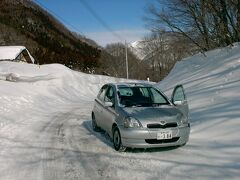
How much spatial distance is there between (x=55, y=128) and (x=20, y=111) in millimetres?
4950

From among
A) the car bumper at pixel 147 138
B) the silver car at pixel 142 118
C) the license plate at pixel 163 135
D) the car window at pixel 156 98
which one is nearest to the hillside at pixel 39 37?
the car window at pixel 156 98

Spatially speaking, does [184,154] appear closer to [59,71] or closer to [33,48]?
[59,71]

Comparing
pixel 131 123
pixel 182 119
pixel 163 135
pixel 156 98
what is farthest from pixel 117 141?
pixel 156 98

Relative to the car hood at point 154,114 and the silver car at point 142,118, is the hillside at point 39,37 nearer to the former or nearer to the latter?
the silver car at point 142,118

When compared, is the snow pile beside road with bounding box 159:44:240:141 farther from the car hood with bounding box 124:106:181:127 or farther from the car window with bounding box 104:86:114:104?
the car window with bounding box 104:86:114:104

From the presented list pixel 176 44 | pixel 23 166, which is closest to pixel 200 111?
pixel 23 166

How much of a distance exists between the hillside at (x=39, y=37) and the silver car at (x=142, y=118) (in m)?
59.1

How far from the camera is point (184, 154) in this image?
805cm

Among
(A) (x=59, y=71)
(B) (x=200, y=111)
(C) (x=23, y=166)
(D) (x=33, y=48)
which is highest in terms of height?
(D) (x=33, y=48)

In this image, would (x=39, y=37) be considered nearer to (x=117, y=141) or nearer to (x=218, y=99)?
(x=218, y=99)

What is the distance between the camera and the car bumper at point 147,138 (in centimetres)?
811

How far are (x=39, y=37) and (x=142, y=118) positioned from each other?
89.9 meters

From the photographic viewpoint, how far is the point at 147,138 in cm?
812

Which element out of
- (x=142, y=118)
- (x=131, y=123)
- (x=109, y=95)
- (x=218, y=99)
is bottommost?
(x=131, y=123)
